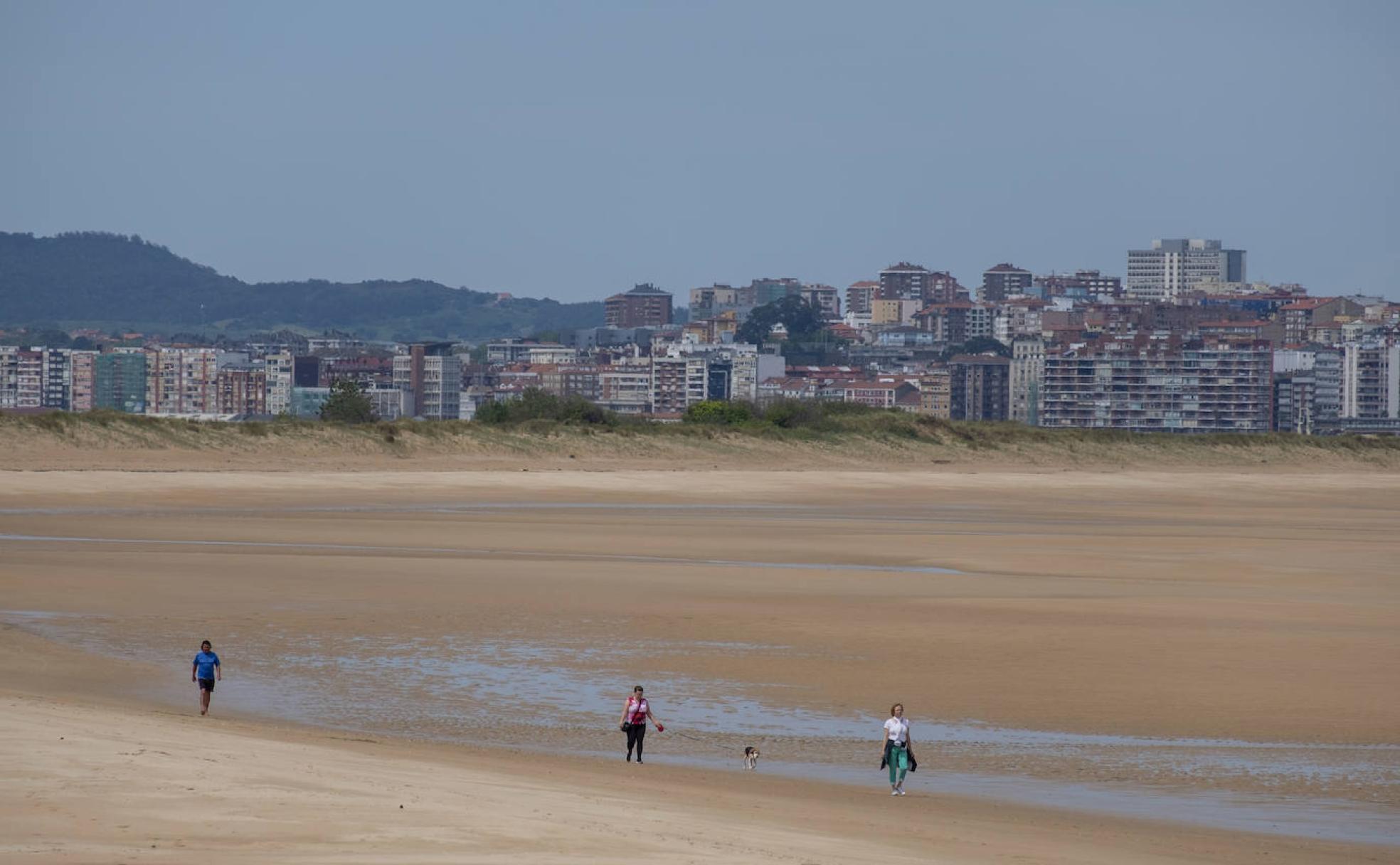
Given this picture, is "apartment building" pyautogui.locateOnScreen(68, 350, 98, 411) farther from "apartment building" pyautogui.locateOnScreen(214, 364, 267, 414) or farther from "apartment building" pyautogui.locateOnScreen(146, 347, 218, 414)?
"apartment building" pyautogui.locateOnScreen(214, 364, 267, 414)

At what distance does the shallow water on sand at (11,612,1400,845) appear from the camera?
1226cm

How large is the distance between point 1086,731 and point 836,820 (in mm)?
4508

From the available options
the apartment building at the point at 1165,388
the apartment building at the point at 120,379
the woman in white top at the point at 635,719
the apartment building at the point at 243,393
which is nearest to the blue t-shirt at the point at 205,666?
the woman in white top at the point at 635,719

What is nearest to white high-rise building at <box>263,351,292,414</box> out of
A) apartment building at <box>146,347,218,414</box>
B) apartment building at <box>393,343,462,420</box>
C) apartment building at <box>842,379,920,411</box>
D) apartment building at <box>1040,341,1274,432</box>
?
apartment building at <box>146,347,218,414</box>

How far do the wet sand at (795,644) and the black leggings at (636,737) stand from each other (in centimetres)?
29

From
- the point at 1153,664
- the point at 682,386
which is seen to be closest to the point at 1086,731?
the point at 1153,664

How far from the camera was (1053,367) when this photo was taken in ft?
485

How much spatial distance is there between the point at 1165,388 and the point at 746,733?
5284 inches

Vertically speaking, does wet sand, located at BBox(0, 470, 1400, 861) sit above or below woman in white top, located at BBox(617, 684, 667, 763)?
below

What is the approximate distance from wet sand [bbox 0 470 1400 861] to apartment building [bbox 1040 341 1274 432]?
107555 mm

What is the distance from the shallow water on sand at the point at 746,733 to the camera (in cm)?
1226

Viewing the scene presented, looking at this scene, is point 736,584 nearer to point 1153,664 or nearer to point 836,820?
point 1153,664

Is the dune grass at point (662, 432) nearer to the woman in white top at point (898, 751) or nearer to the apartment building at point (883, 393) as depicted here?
the woman in white top at point (898, 751)

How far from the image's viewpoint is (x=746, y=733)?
46.9 feet
